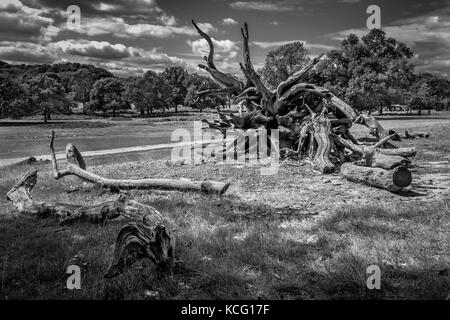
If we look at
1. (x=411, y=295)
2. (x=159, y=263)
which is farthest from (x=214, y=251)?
(x=411, y=295)

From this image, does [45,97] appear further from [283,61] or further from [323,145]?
[323,145]

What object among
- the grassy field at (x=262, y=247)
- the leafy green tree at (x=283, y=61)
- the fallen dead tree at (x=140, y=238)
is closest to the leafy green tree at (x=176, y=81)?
the leafy green tree at (x=283, y=61)

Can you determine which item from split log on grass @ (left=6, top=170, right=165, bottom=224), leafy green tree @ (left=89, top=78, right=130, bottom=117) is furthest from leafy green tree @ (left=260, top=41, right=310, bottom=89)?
split log on grass @ (left=6, top=170, right=165, bottom=224)

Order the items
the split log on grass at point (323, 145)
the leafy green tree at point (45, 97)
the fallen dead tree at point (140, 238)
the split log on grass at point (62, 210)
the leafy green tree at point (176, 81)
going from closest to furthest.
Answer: the fallen dead tree at point (140, 238)
the split log on grass at point (62, 210)
the split log on grass at point (323, 145)
the leafy green tree at point (45, 97)
the leafy green tree at point (176, 81)

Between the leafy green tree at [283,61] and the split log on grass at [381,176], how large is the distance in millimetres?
42494

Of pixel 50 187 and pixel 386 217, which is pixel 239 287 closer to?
pixel 386 217

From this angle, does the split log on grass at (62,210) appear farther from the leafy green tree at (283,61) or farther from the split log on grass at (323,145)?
the leafy green tree at (283,61)

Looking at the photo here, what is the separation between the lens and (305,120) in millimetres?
15312

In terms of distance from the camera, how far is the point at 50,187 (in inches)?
434

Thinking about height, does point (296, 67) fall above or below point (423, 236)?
above

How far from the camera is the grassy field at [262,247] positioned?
4492mm

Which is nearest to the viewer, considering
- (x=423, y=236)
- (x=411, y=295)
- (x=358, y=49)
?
(x=411, y=295)

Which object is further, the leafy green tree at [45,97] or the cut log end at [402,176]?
the leafy green tree at [45,97]
